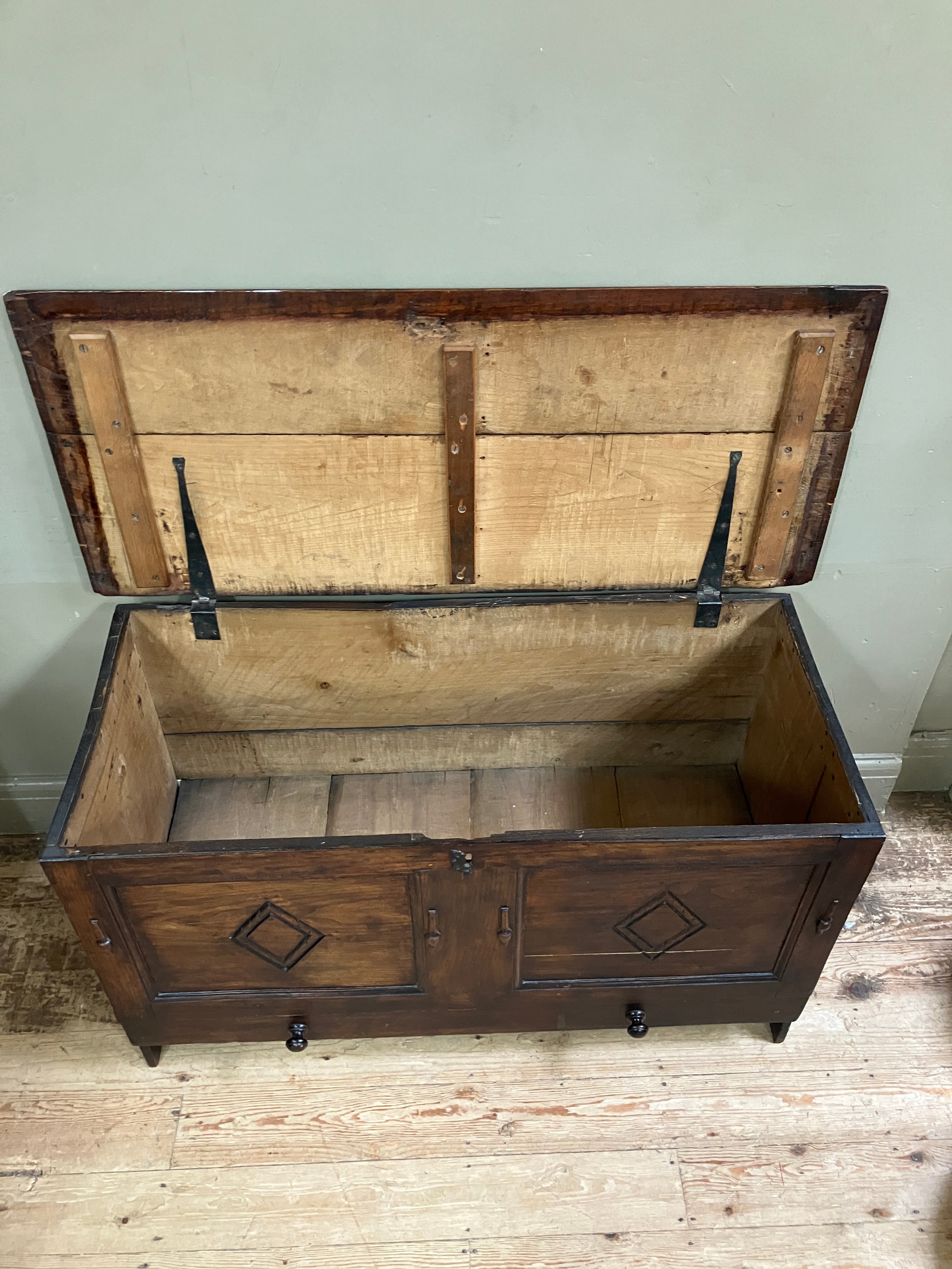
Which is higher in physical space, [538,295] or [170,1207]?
[538,295]

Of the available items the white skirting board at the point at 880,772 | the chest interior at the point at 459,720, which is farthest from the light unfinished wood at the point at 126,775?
the white skirting board at the point at 880,772

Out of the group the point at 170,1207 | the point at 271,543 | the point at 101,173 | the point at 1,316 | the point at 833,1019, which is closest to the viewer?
the point at 101,173

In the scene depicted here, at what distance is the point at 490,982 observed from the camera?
145cm

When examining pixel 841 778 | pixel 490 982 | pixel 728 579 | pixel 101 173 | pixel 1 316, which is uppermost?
pixel 101 173

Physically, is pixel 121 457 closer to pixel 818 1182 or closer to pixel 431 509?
pixel 431 509

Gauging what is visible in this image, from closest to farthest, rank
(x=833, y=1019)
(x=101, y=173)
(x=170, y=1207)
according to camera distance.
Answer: (x=101, y=173)
(x=170, y=1207)
(x=833, y=1019)

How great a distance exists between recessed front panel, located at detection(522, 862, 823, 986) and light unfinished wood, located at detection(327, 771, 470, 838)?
0.40 metres

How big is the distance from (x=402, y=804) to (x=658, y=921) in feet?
2.04

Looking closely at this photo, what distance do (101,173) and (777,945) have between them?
1477 mm

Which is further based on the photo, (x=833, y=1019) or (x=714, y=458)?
(x=833, y=1019)

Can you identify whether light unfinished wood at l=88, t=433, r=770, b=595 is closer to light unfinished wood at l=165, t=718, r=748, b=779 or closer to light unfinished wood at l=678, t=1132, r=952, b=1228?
light unfinished wood at l=165, t=718, r=748, b=779

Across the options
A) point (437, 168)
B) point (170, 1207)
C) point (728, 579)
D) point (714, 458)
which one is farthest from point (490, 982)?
point (437, 168)

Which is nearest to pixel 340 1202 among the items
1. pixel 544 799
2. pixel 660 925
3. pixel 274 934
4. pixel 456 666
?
pixel 274 934

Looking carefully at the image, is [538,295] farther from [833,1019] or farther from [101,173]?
[833,1019]
